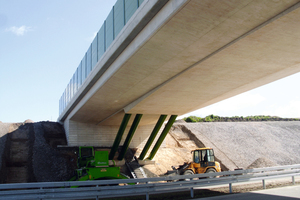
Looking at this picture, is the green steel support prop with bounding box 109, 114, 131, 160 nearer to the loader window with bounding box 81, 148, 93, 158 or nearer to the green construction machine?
the loader window with bounding box 81, 148, 93, 158

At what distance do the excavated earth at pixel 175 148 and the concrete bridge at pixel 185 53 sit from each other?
19.8 ft

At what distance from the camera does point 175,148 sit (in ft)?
94.6

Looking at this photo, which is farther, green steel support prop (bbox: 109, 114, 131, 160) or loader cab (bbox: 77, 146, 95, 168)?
green steel support prop (bbox: 109, 114, 131, 160)

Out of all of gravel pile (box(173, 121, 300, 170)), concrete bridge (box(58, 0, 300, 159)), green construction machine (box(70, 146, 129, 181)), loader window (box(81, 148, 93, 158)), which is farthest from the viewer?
gravel pile (box(173, 121, 300, 170))

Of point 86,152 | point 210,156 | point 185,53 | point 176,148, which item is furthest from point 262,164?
point 185,53

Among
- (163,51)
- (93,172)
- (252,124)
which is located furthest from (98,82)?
(252,124)

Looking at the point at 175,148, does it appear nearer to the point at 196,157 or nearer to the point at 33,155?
the point at 196,157

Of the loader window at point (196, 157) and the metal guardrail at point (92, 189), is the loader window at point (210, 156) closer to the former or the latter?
the loader window at point (196, 157)

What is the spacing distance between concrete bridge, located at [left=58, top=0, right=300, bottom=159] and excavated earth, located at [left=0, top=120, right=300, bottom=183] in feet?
19.8

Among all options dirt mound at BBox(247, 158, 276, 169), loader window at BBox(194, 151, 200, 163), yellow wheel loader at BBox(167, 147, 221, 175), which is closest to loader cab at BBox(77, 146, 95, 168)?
yellow wheel loader at BBox(167, 147, 221, 175)

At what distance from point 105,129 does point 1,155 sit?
9.81 meters

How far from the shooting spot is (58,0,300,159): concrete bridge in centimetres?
866

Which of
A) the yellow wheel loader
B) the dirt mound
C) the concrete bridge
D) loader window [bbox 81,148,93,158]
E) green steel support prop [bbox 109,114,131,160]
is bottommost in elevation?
the dirt mound

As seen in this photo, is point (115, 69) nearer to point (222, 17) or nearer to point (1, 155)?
point (222, 17)
